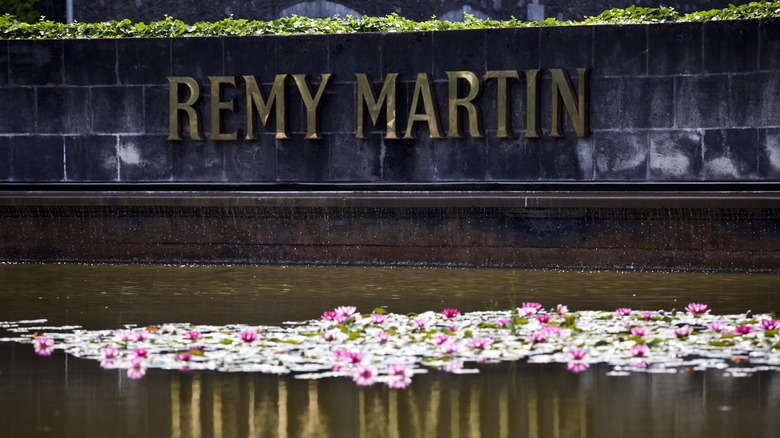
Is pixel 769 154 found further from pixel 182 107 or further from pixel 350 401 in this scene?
pixel 350 401

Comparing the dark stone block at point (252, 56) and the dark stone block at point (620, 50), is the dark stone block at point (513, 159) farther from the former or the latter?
the dark stone block at point (252, 56)

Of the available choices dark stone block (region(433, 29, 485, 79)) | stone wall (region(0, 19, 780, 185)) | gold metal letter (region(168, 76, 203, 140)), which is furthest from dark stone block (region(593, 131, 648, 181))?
gold metal letter (region(168, 76, 203, 140))

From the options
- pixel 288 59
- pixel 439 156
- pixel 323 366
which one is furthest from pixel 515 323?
pixel 288 59

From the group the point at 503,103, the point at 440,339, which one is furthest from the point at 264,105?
the point at 440,339

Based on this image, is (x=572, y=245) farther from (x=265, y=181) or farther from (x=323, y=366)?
(x=323, y=366)

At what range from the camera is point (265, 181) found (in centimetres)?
1439

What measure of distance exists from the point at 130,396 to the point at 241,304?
12.4ft

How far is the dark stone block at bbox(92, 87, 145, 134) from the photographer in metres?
Answer: 14.6

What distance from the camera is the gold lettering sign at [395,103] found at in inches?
532

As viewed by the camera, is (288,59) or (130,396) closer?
(130,396)

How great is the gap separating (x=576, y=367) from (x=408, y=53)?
8.19 metres

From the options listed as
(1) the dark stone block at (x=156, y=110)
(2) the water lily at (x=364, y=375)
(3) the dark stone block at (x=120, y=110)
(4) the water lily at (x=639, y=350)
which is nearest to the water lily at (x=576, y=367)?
(4) the water lily at (x=639, y=350)

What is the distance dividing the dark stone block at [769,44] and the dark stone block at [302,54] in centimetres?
477

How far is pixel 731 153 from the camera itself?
1302cm
